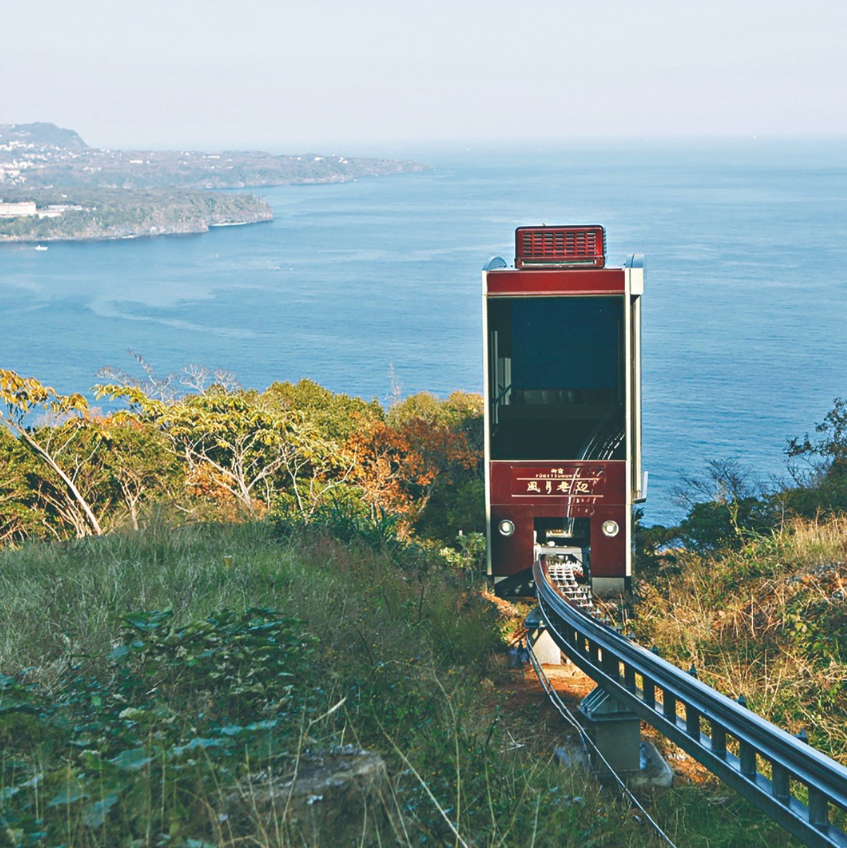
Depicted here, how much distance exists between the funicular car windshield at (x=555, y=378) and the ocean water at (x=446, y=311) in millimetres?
28660

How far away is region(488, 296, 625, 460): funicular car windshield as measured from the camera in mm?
10914

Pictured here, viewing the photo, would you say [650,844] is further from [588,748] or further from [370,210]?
[370,210]

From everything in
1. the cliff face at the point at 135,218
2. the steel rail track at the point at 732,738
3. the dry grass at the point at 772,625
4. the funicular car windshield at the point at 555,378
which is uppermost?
the cliff face at the point at 135,218

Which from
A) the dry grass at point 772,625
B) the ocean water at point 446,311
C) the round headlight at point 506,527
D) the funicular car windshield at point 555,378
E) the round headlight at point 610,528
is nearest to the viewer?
the dry grass at point 772,625

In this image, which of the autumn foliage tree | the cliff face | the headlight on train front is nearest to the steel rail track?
the headlight on train front

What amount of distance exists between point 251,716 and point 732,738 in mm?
2546

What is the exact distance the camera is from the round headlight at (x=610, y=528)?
10188mm

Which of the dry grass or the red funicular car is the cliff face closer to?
the red funicular car

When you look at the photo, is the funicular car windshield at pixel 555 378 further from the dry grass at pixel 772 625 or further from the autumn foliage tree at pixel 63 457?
the autumn foliage tree at pixel 63 457

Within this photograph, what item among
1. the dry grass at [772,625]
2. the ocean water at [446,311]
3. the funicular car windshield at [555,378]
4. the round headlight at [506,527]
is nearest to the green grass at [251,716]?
the dry grass at [772,625]

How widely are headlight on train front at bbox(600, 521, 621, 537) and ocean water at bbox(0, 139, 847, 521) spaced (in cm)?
3001

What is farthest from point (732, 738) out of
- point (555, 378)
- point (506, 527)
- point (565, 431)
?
point (555, 378)

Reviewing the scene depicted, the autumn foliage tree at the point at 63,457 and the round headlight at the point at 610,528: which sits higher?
the round headlight at the point at 610,528

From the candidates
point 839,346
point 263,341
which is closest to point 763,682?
point 839,346
